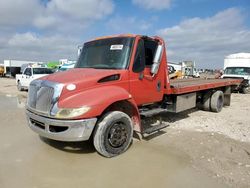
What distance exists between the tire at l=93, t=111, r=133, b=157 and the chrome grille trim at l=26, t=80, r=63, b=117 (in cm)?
95

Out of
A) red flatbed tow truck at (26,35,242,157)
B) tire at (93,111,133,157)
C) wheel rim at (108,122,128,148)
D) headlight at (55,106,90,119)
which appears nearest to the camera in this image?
headlight at (55,106,90,119)

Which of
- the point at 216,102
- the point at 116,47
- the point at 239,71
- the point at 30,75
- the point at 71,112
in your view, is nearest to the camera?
the point at 71,112

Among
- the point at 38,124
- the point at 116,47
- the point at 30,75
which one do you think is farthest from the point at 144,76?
the point at 30,75

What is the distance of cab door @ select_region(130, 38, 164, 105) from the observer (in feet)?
17.5

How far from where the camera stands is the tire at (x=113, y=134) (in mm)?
4508

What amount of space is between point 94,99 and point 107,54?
4.90ft

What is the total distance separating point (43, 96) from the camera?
4.53 meters

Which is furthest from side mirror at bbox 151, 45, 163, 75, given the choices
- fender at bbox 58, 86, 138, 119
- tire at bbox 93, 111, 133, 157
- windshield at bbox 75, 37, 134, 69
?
tire at bbox 93, 111, 133, 157

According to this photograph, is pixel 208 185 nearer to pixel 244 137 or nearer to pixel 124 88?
pixel 124 88

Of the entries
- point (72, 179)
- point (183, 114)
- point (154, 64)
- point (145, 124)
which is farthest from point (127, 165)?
point (183, 114)

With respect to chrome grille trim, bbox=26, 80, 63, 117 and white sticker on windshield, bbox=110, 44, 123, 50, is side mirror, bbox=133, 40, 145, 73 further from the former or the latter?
chrome grille trim, bbox=26, 80, 63, 117

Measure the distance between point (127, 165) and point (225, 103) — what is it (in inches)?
312

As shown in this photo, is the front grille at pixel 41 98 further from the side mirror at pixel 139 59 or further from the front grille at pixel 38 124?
the side mirror at pixel 139 59

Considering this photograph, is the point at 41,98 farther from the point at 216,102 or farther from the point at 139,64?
the point at 216,102
